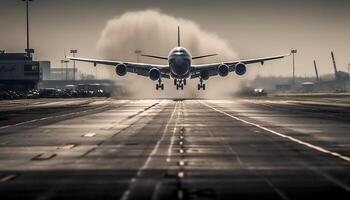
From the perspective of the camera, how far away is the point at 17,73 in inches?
7008

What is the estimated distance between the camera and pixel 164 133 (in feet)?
120

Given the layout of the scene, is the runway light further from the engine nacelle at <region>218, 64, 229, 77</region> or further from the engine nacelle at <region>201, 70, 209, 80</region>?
the engine nacelle at <region>201, 70, 209, 80</region>

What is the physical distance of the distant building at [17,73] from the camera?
177 meters

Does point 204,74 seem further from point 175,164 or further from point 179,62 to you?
point 175,164

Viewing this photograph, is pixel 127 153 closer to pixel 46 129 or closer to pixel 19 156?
pixel 19 156

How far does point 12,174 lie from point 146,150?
7.84 m

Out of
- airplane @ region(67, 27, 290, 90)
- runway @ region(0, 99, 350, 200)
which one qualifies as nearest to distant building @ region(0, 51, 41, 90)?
airplane @ region(67, 27, 290, 90)

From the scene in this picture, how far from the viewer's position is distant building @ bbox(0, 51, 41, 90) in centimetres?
17688

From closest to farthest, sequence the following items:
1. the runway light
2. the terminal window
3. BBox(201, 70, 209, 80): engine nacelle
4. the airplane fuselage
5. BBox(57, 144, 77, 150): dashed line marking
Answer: the runway light → BBox(57, 144, 77, 150): dashed line marking → the airplane fuselage → BBox(201, 70, 209, 80): engine nacelle → the terminal window

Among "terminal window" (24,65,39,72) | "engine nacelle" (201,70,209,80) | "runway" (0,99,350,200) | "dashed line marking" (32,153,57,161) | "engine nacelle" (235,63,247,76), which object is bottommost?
"dashed line marking" (32,153,57,161)

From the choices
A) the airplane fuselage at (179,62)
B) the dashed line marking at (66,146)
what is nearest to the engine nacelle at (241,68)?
the airplane fuselage at (179,62)

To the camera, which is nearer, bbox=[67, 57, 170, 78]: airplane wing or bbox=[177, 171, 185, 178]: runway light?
bbox=[177, 171, 185, 178]: runway light

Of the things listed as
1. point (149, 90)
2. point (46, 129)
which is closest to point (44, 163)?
point (46, 129)

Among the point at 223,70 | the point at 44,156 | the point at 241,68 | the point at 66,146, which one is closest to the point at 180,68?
the point at 223,70
